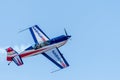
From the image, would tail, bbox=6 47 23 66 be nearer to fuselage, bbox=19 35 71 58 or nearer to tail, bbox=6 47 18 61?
tail, bbox=6 47 18 61

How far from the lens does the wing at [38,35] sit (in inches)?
4734

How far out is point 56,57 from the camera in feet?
388

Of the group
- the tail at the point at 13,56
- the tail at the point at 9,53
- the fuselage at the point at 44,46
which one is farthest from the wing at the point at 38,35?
the tail at the point at 9,53

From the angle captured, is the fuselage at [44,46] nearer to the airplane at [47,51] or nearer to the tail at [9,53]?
the airplane at [47,51]

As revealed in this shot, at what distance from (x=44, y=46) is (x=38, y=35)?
428 cm

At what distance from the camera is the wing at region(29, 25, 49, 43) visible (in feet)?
395

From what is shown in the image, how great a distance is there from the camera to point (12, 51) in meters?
118

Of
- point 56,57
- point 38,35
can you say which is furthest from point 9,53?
point 56,57

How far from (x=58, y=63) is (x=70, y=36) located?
6825 millimetres

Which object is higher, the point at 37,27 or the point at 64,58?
the point at 37,27

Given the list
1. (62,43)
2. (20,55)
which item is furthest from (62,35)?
(20,55)

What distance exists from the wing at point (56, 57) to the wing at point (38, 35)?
3.46 metres

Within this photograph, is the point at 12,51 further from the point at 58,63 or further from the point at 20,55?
the point at 58,63

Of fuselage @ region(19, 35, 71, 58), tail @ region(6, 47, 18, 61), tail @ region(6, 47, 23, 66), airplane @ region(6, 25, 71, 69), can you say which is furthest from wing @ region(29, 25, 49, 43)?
tail @ region(6, 47, 18, 61)
